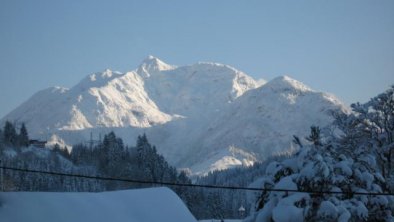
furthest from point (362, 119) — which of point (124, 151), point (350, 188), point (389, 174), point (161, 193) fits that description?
point (124, 151)

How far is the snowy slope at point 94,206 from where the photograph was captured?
16.8 meters

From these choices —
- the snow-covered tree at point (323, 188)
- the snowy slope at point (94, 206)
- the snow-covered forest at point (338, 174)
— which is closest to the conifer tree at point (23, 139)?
the snow-covered forest at point (338, 174)

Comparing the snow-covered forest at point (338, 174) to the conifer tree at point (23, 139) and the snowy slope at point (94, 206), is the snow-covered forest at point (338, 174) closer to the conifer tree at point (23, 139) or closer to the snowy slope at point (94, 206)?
the snowy slope at point (94, 206)

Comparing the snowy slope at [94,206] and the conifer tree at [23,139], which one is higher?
the conifer tree at [23,139]

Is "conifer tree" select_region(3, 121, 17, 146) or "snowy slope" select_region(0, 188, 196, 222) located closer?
"snowy slope" select_region(0, 188, 196, 222)

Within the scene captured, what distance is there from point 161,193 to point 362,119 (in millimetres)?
14047

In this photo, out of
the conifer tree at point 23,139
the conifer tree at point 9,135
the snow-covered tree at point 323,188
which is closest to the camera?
the snow-covered tree at point 323,188

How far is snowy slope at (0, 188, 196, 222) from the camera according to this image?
55.3 ft

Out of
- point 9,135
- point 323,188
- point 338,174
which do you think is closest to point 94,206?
point 323,188

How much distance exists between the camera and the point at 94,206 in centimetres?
1984

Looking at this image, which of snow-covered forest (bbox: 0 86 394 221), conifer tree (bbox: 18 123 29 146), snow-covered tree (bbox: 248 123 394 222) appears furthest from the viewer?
conifer tree (bbox: 18 123 29 146)

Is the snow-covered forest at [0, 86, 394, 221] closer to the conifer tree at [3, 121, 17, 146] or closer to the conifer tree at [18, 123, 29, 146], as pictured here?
the conifer tree at [3, 121, 17, 146]

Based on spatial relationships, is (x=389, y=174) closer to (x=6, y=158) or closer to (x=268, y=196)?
Answer: (x=268, y=196)

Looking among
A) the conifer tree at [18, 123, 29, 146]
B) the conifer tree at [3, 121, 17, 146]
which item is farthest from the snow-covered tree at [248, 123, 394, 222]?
the conifer tree at [18, 123, 29, 146]
